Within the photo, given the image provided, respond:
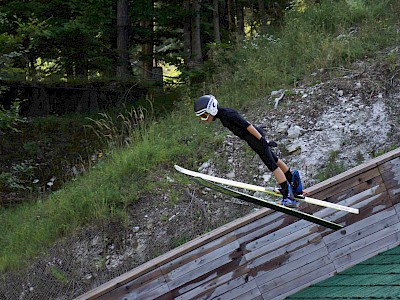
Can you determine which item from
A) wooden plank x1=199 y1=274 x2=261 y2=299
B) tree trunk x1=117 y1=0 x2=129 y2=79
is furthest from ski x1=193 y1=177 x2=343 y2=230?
tree trunk x1=117 y1=0 x2=129 y2=79

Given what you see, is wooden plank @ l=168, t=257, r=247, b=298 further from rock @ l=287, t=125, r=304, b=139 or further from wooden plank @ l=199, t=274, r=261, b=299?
rock @ l=287, t=125, r=304, b=139

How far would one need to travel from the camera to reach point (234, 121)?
534 cm

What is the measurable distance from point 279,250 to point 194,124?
3974 millimetres

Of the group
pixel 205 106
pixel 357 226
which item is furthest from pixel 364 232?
pixel 205 106

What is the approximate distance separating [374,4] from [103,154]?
694 centimetres

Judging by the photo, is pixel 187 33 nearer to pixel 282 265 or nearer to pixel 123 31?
pixel 123 31

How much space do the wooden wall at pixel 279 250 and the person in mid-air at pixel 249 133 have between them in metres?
0.65

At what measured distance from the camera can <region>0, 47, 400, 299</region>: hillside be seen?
762 centimetres

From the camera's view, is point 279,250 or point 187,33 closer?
point 279,250

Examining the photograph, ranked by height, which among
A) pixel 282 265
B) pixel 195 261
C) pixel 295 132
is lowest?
pixel 282 265

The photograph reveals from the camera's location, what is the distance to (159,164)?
29.4 feet

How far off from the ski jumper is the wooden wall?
99 cm

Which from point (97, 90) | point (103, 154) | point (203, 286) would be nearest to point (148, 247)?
point (203, 286)

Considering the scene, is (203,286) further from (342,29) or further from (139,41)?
(139,41)
